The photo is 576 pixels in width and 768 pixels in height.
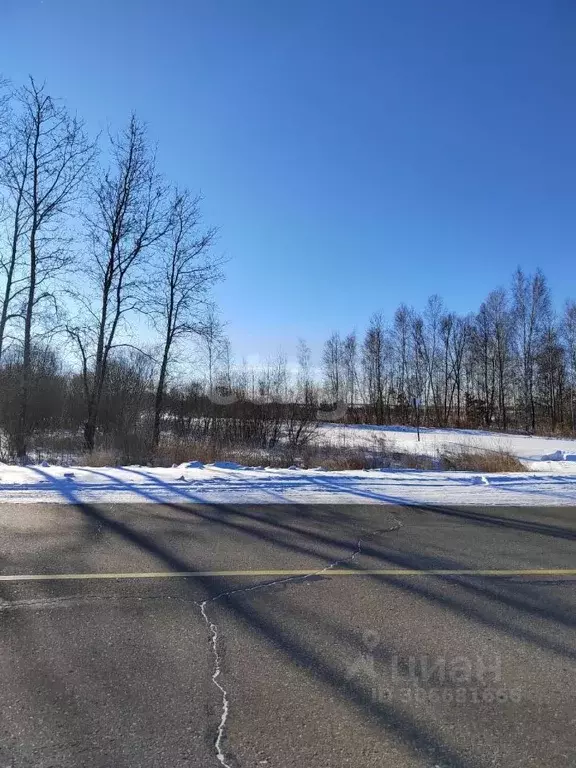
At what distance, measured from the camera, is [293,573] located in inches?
197

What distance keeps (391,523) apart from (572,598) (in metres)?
2.90

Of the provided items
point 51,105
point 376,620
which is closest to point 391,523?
point 376,620

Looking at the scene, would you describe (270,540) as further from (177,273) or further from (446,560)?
(177,273)

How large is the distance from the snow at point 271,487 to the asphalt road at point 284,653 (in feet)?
7.71

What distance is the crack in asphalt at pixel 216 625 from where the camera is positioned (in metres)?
2.53

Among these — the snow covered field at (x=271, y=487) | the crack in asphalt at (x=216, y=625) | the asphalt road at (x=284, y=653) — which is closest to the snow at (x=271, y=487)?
the snow covered field at (x=271, y=487)

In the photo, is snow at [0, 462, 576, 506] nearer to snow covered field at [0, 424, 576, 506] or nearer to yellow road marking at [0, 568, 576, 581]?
snow covered field at [0, 424, 576, 506]

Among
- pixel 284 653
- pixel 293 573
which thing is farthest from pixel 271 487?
pixel 284 653

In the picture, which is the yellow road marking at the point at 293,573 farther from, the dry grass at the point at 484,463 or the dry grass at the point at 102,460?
the dry grass at the point at 484,463

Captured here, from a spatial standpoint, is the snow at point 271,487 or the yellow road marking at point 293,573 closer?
the yellow road marking at point 293,573

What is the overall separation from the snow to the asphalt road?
7.71ft

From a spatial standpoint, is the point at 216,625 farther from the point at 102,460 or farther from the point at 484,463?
the point at 484,463

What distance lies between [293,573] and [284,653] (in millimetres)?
1603

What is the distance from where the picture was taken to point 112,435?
20.1 meters
